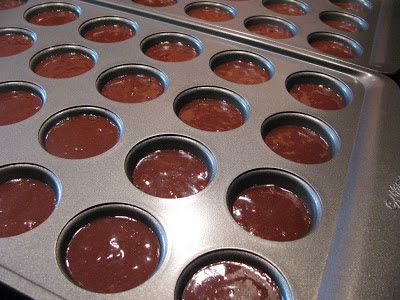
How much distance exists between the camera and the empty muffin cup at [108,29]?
6.68 feet

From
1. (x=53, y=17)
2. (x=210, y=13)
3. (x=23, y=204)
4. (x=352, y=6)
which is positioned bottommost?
(x=23, y=204)

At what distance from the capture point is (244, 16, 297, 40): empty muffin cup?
2.21 meters

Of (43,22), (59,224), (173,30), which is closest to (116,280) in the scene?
(59,224)

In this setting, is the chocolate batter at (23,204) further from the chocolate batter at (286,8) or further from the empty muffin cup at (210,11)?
the chocolate batter at (286,8)

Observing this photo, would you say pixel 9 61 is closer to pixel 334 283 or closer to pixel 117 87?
pixel 117 87

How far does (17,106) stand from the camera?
5.27 ft

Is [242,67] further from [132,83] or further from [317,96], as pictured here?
[132,83]

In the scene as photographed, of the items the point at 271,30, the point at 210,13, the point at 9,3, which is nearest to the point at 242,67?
the point at 271,30

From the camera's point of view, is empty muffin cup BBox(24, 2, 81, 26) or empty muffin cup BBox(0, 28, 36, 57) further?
empty muffin cup BBox(24, 2, 81, 26)

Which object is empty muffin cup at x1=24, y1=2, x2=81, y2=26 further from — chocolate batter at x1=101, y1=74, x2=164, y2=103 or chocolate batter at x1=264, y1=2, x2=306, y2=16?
chocolate batter at x1=264, y1=2, x2=306, y2=16

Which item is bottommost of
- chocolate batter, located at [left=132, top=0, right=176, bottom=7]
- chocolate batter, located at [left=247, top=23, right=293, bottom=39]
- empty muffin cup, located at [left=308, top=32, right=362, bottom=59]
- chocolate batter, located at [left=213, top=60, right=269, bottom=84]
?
chocolate batter, located at [left=213, top=60, right=269, bottom=84]

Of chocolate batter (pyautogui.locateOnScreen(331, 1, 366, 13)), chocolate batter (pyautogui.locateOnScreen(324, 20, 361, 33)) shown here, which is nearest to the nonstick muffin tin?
chocolate batter (pyautogui.locateOnScreen(324, 20, 361, 33))

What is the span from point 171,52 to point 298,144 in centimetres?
75

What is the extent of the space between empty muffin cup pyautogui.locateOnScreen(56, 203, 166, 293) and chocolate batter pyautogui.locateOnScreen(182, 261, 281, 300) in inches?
4.3
